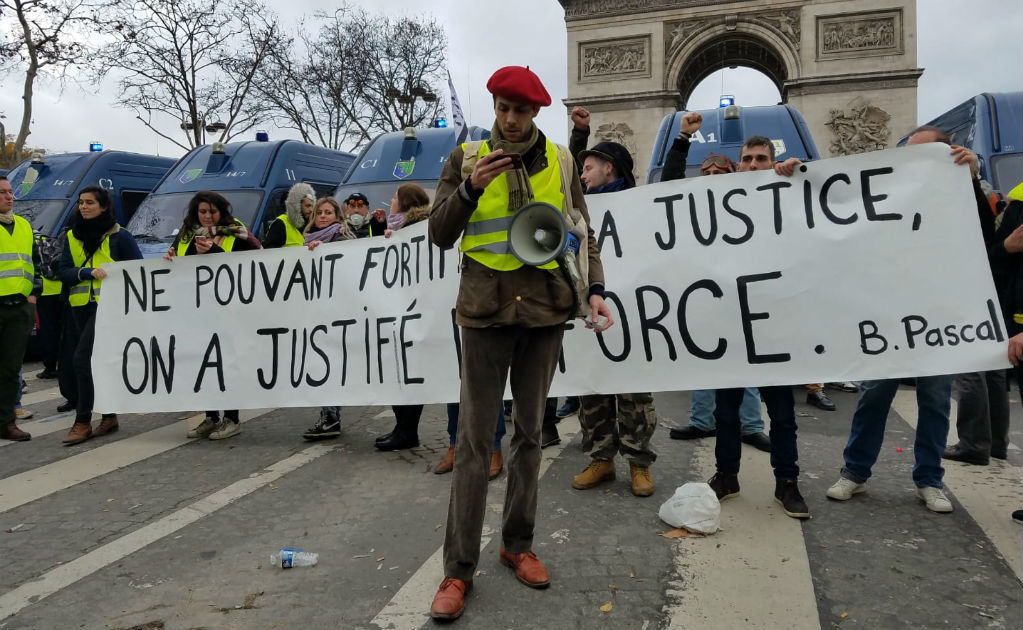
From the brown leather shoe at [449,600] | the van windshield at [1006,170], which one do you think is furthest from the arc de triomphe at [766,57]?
the brown leather shoe at [449,600]

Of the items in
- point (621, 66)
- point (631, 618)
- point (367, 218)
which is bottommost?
point (631, 618)

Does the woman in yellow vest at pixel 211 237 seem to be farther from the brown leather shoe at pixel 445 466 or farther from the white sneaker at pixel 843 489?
the white sneaker at pixel 843 489

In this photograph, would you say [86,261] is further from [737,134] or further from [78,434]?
[737,134]

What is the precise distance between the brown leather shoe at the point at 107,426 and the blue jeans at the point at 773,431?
4.84 m

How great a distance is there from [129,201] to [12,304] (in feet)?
22.3

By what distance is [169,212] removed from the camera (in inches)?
384

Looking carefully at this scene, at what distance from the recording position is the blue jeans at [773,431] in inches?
149

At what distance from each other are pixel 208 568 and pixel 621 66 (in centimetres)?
2862

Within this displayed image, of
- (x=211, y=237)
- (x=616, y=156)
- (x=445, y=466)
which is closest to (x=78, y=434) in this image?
(x=211, y=237)

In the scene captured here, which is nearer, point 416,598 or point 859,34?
point 416,598

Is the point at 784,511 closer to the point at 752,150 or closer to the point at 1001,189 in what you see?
the point at 752,150

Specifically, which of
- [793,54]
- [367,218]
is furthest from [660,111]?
[367,218]

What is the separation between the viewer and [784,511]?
12.3ft

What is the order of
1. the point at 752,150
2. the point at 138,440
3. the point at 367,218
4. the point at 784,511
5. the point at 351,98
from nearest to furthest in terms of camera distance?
1. the point at 784,511
2. the point at 752,150
3. the point at 138,440
4. the point at 367,218
5. the point at 351,98
